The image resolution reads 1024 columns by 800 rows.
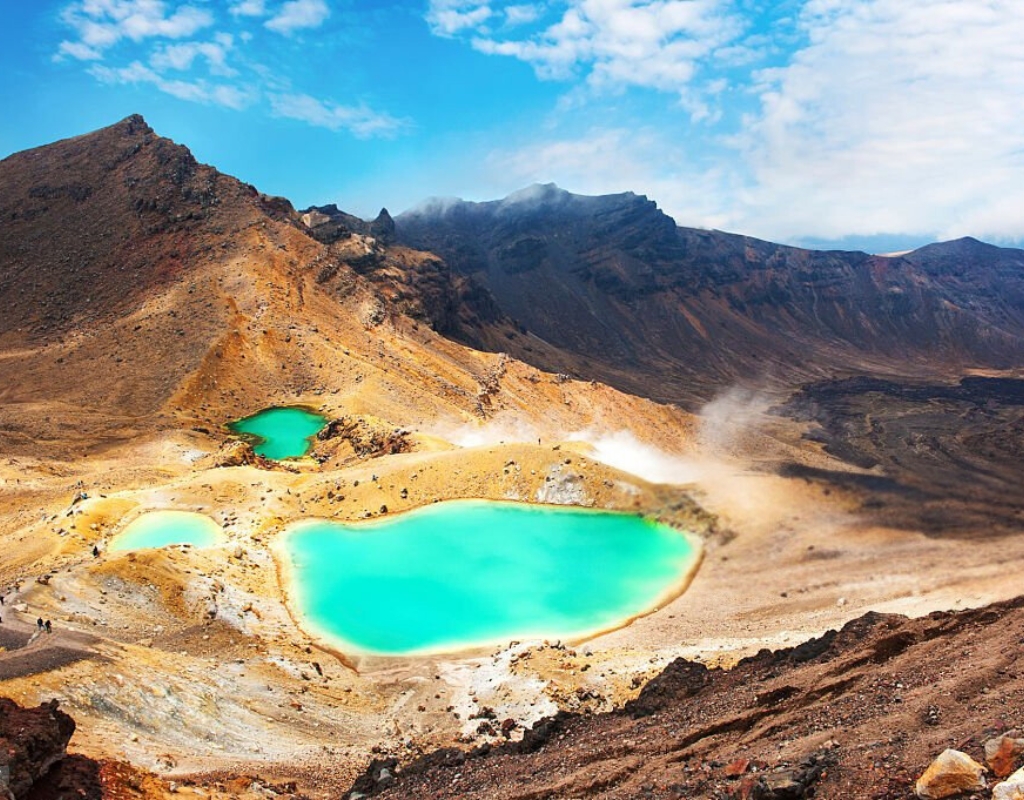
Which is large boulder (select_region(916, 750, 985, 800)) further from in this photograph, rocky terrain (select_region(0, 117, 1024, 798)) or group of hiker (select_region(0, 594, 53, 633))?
group of hiker (select_region(0, 594, 53, 633))

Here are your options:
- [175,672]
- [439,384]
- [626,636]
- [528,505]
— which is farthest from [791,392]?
[175,672]

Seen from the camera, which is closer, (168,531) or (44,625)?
(44,625)

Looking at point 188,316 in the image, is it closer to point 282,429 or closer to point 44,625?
point 282,429

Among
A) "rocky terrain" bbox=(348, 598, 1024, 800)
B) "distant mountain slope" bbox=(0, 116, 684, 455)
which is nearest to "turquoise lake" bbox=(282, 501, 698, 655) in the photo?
"rocky terrain" bbox=(348, 598, 1024, 800)

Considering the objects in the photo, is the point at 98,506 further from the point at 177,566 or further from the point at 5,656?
the point at 5,656

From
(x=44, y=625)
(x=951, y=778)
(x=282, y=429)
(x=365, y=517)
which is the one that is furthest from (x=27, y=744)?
(x=282, y=429)
